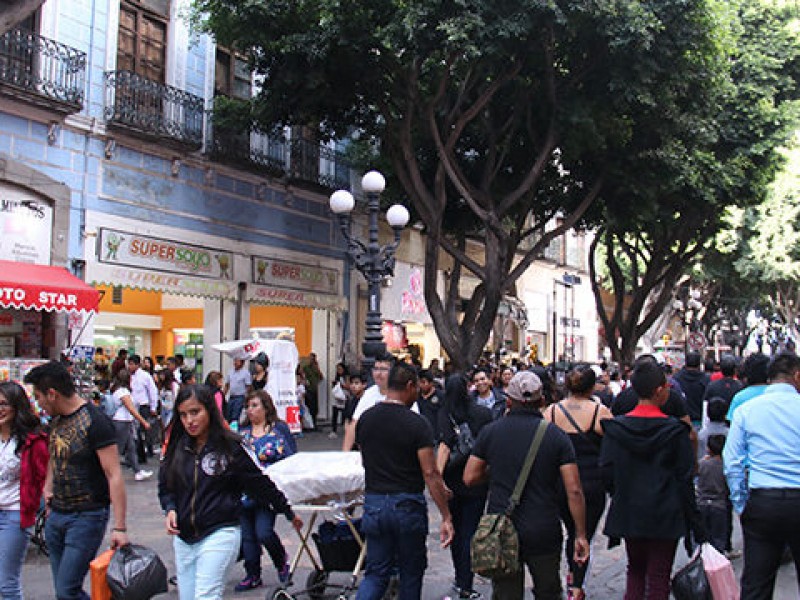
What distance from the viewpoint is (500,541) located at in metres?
4.58

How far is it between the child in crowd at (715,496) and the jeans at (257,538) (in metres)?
3.67

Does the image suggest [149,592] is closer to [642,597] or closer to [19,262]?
[642,597]

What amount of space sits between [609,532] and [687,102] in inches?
556

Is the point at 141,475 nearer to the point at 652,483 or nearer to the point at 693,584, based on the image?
the point at 652,483

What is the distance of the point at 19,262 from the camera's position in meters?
14.1

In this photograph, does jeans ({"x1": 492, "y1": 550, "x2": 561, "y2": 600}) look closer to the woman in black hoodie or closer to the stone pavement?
the woman in black hoodie

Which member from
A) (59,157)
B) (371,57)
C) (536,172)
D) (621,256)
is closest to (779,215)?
(621,256)

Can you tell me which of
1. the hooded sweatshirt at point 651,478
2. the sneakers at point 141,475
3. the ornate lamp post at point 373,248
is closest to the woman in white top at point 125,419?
the sneakers at point 141,475

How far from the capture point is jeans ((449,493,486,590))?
639 cm

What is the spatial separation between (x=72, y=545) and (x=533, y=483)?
2476 millimetres

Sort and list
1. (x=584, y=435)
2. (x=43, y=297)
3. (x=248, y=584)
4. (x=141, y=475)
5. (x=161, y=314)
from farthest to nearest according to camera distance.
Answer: (x=161, y=314) → (x=43, y=297) → (x=141, y=475) → (x=248, y=584) → (x=584, y=435)

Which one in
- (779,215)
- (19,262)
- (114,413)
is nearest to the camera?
(114,413)

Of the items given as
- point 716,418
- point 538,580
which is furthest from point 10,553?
point 716,418

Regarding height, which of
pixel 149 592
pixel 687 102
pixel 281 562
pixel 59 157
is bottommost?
pixel 281 562
